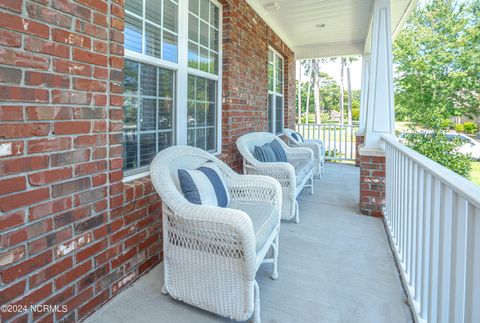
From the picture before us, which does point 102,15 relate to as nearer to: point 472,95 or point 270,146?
point 270,146

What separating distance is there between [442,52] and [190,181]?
15.4 m

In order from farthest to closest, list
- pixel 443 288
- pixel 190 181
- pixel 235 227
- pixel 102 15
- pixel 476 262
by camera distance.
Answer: pixel 190 181 < pixel 102 15 < pixel 235 227 < pixel 443 288 < pixel 476 262

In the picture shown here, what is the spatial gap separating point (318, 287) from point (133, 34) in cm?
218

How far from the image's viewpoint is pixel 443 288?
49.4 inches

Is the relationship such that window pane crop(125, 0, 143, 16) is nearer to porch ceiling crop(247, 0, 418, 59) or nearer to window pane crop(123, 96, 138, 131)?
window pane crop(123, 96, 138, 131)

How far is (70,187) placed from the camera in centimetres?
155

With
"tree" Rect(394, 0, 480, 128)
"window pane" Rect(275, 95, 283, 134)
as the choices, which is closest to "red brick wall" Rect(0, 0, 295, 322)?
"window pane" Rect(275, 95, 283, 134)

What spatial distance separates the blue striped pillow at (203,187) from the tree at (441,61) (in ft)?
42.1

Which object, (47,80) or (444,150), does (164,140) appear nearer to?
(47,80)

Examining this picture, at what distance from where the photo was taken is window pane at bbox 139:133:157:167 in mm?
2271

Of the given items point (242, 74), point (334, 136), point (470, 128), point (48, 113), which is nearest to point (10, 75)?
point (48, 113)

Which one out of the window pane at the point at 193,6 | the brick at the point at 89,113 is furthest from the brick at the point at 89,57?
the window pane at the point at 193,6

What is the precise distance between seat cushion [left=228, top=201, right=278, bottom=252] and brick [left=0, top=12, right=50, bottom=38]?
1472mm

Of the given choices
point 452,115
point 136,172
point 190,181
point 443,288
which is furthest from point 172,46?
point 452,115
